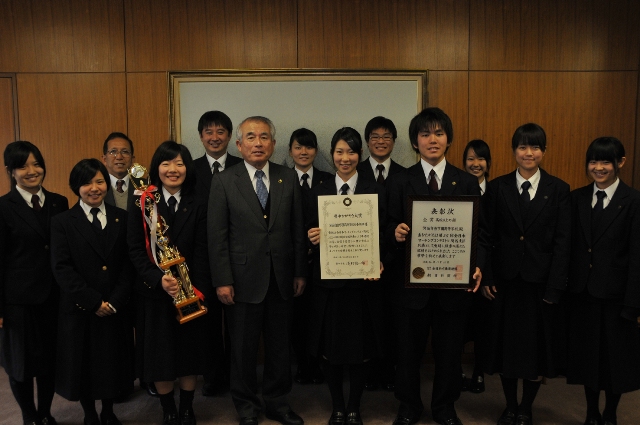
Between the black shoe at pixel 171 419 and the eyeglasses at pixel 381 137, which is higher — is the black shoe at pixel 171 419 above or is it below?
below

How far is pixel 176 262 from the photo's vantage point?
2.74m

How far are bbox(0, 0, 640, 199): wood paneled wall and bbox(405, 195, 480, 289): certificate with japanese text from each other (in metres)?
1.63

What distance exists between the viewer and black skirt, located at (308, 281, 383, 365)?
2930mm

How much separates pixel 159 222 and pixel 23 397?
→ 1400 mm

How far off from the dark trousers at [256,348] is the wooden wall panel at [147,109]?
1.88m

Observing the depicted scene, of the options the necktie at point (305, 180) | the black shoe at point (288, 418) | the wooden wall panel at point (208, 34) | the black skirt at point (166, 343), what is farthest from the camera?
the wooden wall panel at point (208, 34)

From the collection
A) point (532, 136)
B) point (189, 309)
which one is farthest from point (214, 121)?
point (532, 136)

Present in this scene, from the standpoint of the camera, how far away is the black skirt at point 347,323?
115 inches

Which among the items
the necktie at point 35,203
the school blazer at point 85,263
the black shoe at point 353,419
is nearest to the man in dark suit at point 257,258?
the black shoe at point 353,419

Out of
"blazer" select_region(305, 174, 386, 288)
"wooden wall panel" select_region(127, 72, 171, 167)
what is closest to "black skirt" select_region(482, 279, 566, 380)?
"blazer" select_region(305, 174, 386, 288)

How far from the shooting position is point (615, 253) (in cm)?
280

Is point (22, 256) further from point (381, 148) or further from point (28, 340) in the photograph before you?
point (381, 148)

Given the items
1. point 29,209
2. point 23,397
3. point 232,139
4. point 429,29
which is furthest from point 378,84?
point 23,397

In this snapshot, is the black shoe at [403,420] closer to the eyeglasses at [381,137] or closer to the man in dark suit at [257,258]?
the man in dark suit at [257,258]
